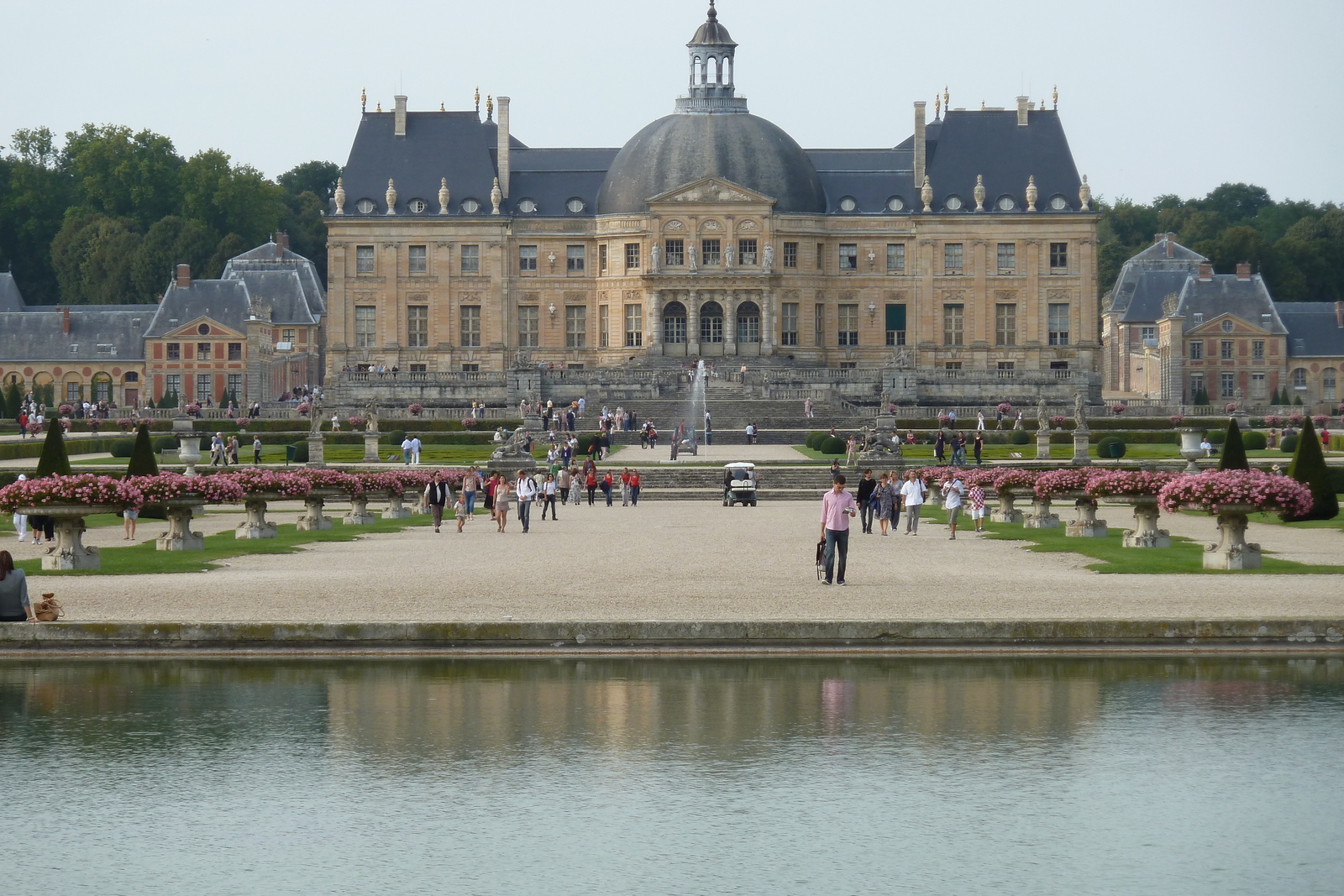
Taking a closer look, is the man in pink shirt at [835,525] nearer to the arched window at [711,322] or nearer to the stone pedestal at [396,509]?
the stone pedestal at [396,509]

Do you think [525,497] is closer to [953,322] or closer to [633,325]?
[633,325]

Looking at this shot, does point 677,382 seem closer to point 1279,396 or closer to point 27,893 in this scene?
point 1279,396

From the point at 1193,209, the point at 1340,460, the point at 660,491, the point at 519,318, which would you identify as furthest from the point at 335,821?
the point at 1193,209

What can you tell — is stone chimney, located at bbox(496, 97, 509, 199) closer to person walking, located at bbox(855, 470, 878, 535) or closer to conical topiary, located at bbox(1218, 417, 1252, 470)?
person walking, located at bbox(855, 470, 878, 535)

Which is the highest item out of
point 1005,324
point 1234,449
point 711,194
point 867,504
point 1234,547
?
point 711,194

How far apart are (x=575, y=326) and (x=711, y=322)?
6647mm

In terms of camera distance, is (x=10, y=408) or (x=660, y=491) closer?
(x=660, y=491)

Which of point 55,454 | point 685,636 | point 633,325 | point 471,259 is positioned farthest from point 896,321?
point 685,636

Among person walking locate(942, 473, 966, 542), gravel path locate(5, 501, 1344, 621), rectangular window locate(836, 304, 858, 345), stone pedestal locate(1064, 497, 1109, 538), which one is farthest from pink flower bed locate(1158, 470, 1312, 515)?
rectangular window locate(836, 304, 858, 345)

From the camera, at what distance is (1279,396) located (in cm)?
8244

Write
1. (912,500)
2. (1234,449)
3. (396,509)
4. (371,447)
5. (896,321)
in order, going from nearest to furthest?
(1234,449), (912,500), (396,509), (371,447), (896,321)

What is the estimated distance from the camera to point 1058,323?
283ft

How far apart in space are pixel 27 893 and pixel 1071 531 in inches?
962

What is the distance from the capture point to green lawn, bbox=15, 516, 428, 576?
2522cm
